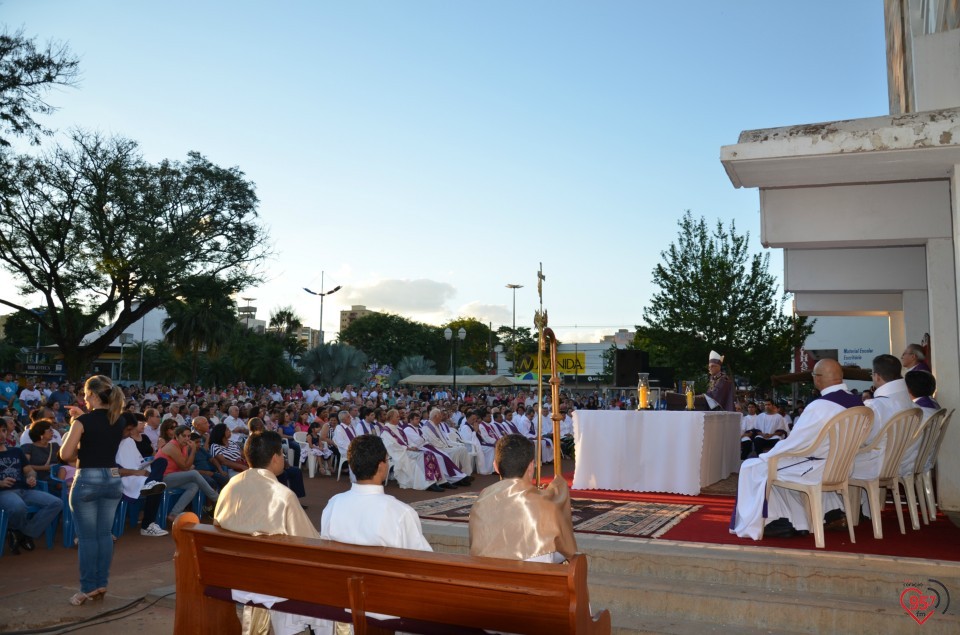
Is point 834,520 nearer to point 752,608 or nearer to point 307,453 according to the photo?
point 752,608

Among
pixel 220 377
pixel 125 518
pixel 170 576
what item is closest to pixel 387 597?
pixel 170 576

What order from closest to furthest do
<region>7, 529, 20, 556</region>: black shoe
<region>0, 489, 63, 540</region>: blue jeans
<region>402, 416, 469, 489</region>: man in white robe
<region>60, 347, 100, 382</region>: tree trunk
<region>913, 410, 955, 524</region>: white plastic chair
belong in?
<region>913, 410, 955, 524</region>: white plastic chair < <region>0, 489, 63, 540</region>: blue jeans < <region>7, 529, 20, 556</region>: black shoe < <region>402, 416, 469, 489</region>: man in white robe < <region>60, 347, 100, 382</region>: tree trunk

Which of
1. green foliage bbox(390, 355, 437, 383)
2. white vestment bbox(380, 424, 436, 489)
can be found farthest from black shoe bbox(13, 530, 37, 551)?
green foliage bbox(390, 355, 437, 383)

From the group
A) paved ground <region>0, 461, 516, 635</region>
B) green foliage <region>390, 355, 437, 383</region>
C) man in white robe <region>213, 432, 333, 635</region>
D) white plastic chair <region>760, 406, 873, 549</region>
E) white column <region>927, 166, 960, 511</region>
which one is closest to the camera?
man in white robe <region>213, 432, 333, 635</region>

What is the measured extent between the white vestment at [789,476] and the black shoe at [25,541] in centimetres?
673

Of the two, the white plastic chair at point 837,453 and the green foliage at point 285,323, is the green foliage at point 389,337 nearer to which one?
the green foliage at point 285,323

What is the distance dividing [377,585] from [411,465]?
10.3 meters

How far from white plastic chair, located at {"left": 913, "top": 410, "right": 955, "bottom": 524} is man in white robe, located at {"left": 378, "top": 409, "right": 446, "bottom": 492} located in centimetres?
798

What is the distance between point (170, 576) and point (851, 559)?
5260 millimetres

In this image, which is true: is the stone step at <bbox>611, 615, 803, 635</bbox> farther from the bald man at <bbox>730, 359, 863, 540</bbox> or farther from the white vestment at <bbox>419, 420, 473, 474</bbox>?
the white vestment at <bbox>419, 420, 473, 474</bbox>

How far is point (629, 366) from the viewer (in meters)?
13.4

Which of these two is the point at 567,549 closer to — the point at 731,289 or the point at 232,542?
the point at 232,542

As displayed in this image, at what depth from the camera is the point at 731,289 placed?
23422 millimetres

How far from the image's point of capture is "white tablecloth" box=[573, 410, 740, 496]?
9109 millimetres
